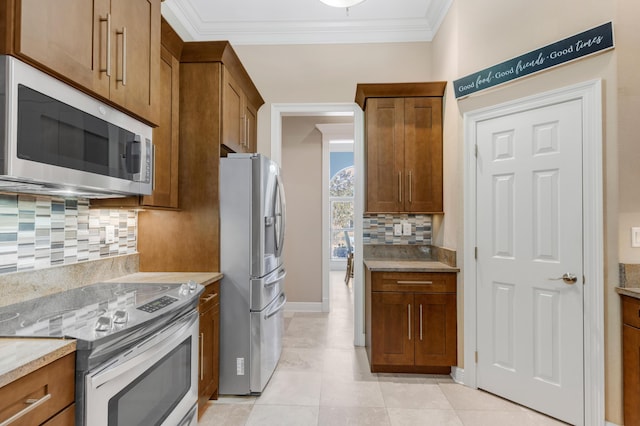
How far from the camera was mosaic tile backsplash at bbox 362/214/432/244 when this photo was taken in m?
3.51

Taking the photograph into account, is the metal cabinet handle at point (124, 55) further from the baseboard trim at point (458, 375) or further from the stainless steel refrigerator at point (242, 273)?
the baseboard trim at point (458, 375)

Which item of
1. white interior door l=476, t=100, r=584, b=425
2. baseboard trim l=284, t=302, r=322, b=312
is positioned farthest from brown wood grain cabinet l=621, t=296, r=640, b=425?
baseboard trim l=284, t=302, r=322, b=312

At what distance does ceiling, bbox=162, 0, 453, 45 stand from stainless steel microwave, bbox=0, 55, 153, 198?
2.07 m

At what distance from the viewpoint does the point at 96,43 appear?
146 cm

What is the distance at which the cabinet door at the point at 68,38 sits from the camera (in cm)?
114

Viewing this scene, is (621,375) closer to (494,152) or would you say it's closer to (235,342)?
(494,152)

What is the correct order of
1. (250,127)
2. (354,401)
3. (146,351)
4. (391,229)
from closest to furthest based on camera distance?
(146,351)
(354,401)
(250,127)
(391,229)

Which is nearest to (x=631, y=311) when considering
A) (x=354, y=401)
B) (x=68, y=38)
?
(x=354, y=401)

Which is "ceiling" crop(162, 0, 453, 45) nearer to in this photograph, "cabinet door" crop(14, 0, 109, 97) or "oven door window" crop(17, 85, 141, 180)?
"cabinet door" crop(14, 0, 109, 97)

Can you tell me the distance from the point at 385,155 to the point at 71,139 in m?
2.49

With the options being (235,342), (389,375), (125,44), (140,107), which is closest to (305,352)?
(389,375)

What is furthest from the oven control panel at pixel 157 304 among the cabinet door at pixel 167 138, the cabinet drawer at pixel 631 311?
the cabinet drawer at pixel 631 311

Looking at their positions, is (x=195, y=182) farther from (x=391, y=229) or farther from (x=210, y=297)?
(x=391, y=229)

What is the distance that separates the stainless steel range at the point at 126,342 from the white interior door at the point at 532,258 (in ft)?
6.92
